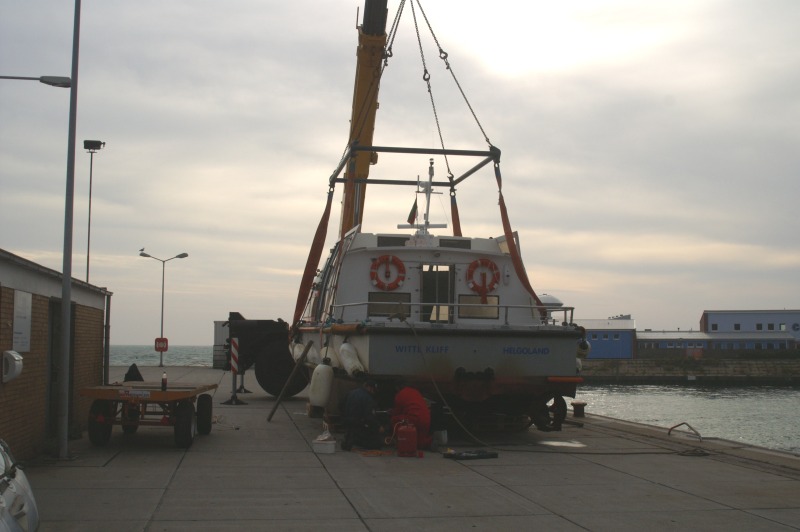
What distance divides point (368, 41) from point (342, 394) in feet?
31.3

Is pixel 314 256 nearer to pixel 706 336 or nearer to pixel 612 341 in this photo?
pixel 612 341

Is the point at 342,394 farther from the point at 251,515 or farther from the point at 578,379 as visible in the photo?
the point at 251,515

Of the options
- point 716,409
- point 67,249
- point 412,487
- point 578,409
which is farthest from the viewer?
point 716,409

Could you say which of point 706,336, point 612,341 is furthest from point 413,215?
point 706,336

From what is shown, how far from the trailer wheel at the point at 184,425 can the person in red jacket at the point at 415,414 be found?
304cm

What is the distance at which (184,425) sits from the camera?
12242 mm

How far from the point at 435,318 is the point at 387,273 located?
1240 mm

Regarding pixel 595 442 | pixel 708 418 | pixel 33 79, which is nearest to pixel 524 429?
pixel 595 442

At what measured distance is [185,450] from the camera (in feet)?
40.1

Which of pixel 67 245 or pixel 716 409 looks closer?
pixel 67 245

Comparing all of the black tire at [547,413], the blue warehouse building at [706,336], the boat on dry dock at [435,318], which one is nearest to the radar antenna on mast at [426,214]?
the boat on dry dock at [435,318]

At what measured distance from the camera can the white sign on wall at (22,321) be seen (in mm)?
10275

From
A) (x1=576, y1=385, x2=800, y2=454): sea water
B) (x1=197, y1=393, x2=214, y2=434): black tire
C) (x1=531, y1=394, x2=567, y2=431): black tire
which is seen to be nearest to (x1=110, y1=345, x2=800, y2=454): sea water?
(x1=576, y1=385, x2=800, y2=454): sea water

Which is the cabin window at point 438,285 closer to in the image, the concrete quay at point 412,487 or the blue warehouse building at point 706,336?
the concrete quay at point 412,487
